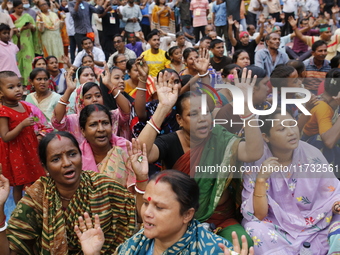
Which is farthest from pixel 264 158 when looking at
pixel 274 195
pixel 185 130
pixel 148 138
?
pixel 148 138

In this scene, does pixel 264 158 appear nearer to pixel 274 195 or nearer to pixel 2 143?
pixel 274 195

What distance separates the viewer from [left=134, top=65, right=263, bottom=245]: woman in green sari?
8.69 feet

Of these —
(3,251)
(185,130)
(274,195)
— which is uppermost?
(185,130)

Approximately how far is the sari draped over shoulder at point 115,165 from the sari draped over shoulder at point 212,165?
40 cm

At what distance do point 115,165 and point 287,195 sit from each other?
4.11 feet

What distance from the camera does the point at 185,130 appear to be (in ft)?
9.52

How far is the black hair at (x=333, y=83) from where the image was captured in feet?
12.0

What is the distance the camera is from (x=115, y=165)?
2.97 m

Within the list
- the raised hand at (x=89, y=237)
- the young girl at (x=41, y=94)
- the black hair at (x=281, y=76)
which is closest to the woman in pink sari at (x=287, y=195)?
the raised hand at (x=89, y=237)

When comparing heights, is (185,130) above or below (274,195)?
above

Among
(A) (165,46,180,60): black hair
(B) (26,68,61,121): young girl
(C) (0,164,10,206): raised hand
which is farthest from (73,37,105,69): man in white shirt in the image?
(C) (0,164,10,206): raised hand

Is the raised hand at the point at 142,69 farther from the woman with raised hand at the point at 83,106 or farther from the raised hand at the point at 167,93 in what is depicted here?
the raised hand at the point at 167,93

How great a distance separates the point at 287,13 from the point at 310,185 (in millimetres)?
9613

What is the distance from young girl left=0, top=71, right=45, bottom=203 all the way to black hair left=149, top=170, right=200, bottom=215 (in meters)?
1.97
